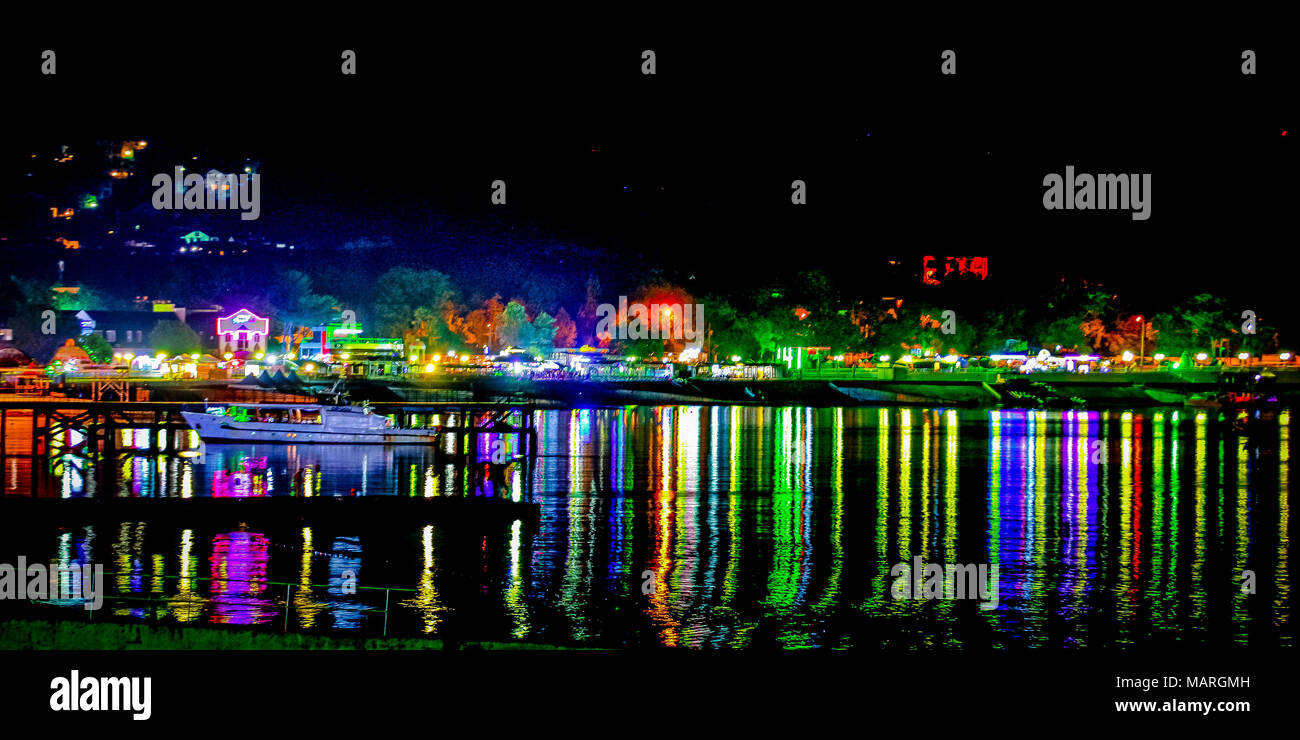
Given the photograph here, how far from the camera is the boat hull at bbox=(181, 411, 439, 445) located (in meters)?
68.8

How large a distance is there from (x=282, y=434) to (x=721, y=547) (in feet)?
126

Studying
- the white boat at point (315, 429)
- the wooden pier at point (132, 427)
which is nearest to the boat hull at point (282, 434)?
the white boat at point (315, 429)

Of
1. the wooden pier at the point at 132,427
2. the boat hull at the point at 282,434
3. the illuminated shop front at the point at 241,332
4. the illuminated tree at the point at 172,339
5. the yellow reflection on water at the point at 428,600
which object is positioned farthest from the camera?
the illuminated shop front at the point at 241,332

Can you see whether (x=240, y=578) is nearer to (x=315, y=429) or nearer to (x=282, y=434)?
(x=315, y=429)

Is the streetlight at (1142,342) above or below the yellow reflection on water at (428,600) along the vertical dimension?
above

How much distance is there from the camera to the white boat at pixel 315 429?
68.9 m

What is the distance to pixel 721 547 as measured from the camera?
1480 inches

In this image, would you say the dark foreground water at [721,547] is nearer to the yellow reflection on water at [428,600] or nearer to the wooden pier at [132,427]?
the yellow reflection on water at [428,600]

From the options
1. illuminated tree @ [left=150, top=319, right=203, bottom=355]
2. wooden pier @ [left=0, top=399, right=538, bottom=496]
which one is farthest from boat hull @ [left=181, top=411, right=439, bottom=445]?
illuminated tree @ [left=150, top=319, right=203, bottom=355]

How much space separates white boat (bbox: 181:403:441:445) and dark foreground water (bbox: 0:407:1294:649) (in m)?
1.19

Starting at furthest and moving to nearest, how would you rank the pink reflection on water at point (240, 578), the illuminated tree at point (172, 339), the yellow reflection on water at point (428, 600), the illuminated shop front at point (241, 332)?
1. the illuminated shop front at point (241, 332)
2. the illuminated tree at point (172, 339)
3. the yellow reflection on water at point (428, 600)
4. the pink reflection on water at point (240, 578)

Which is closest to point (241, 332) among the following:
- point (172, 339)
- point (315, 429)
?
point (172, 339)

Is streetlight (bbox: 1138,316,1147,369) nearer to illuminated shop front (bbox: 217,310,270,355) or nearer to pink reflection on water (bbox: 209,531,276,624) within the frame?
illuminated shop front (bbox: 217,310,270,355)
